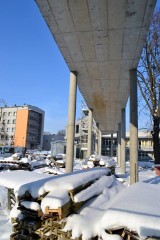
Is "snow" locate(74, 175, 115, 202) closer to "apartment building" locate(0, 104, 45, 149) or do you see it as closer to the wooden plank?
the wooden plank

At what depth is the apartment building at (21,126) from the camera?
86.9 m

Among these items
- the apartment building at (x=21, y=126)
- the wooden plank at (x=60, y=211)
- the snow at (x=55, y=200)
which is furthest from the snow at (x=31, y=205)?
the apartment building at (x=21, y=126)

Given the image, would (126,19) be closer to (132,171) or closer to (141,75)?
(132,171)

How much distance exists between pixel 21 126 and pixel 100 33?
82.3 m

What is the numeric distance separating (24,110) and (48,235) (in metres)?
85.7

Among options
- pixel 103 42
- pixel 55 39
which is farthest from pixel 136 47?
pixel 55 39

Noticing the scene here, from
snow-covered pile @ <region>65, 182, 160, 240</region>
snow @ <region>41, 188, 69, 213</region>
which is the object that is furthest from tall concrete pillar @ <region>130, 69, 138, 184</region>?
snow @ <region>41, 188, 69, 213</region>

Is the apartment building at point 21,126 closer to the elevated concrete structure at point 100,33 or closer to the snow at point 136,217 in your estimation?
the elevated concrete structure at point 100,33

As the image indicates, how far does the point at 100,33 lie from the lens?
8.59 metres

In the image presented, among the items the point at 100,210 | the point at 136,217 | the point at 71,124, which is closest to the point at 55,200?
the point at 100,210

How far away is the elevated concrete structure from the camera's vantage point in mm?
7219

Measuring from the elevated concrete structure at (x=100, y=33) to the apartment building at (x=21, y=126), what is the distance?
76284mm

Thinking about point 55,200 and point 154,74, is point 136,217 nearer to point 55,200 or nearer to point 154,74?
point 55,200

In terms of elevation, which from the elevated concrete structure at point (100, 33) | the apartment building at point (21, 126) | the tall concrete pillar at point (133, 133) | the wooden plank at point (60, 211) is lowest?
the wooden plank at point (60, 211)
